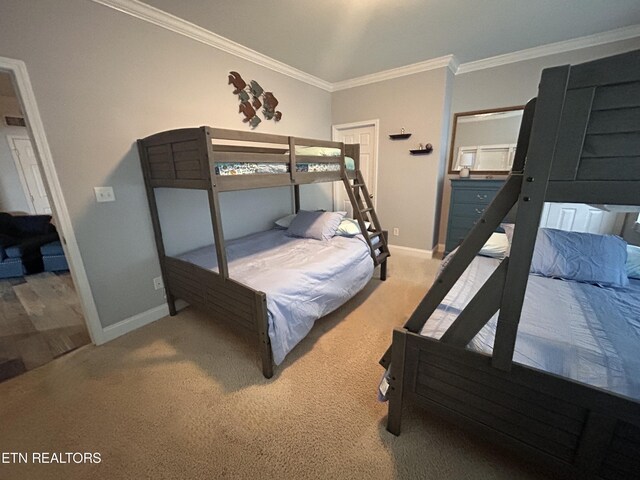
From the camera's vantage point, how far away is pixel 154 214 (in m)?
2.31

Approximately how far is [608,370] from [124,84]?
11.2 feet

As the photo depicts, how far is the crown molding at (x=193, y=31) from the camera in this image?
200 cm

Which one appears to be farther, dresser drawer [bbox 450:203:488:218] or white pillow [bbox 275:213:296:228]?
white pillow [bbox 275:213:296:228]

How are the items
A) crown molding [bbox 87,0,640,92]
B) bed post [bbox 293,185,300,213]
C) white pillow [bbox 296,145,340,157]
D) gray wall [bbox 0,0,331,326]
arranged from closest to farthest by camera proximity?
gray wall [bbox 0,0,331,326] < crown molding [bbox 87,0,640,92] < white pillow [bbox 296,145,340,157] < bed post [bbox 293,185,300,213]

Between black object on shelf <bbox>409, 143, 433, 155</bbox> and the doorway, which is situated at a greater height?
black object on shelf <bbox>409, 143, 433, 155</bbox>

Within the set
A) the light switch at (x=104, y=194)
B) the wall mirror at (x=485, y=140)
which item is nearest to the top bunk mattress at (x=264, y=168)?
the light switch at (x=104, y=194)

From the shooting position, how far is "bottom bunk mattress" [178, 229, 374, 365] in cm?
178

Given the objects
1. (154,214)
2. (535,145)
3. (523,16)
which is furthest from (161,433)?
(523,16)

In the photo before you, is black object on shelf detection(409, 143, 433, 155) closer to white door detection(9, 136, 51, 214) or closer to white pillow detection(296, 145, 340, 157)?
white pillow detection(296, 145, 340, 157)

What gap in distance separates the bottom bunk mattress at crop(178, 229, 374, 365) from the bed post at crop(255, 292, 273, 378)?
→ 33 mm

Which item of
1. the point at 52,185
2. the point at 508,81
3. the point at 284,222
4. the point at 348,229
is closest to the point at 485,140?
the point at 508,81

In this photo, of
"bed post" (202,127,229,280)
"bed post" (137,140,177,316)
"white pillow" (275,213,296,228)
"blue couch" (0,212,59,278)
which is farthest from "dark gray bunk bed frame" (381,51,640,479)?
"blue couch" (0,212,59,278)

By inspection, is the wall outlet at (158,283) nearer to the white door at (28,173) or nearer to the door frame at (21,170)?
the white door at (28,173)

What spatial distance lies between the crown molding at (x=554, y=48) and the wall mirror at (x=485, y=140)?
20.8 inches
